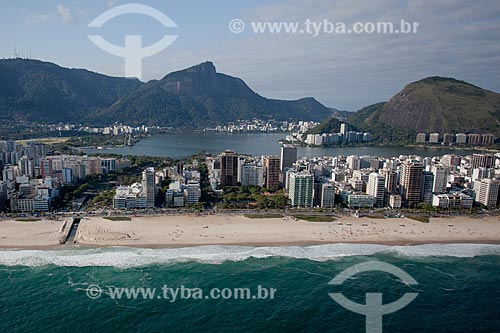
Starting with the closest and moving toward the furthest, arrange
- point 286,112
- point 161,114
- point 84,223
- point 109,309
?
1. point 109,309
2. point 84,223
3. point 161,114
4. point 286,112

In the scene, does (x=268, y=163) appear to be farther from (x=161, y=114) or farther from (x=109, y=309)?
(x=161, y=114)

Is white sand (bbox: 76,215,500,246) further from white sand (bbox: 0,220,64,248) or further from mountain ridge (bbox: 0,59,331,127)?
mountain ridge (bbox: 0,59,331,127)

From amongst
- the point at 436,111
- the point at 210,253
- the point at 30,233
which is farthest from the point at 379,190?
the point at 436,111

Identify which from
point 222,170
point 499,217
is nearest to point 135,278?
point 222,170

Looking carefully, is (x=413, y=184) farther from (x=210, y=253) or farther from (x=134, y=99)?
(x=134, y=99)

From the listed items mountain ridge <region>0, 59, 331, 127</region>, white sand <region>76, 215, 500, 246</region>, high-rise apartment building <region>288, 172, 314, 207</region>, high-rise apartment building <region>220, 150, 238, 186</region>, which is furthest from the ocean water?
mountain ridge <region>0, 59, 331, 127</region>
